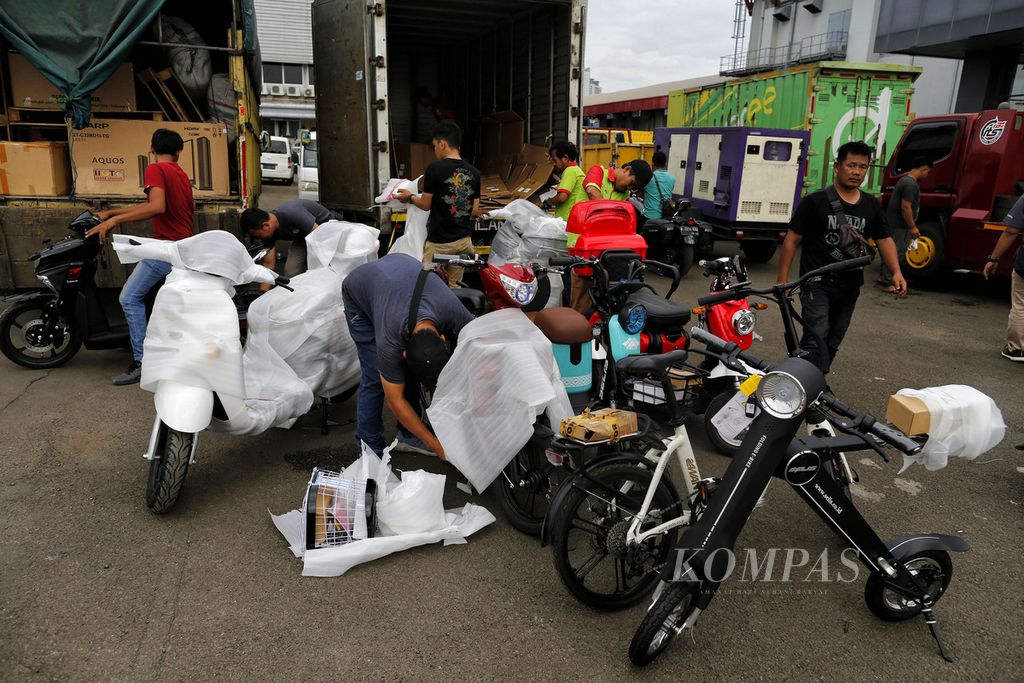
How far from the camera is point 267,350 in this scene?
3984 mm

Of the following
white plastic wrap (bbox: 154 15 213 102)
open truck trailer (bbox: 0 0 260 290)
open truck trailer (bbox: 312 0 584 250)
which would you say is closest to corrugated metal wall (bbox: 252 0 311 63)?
open truck trailer (bbox: 312 0 584 250)

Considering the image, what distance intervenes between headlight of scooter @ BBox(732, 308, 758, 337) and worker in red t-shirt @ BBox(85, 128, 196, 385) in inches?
156

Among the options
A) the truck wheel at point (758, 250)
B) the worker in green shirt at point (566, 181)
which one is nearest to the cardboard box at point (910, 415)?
the worker in green shirt at point (566, 181)

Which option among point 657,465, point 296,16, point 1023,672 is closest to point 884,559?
point 1023,672

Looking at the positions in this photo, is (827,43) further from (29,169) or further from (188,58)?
(29,169)

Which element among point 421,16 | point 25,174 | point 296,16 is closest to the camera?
point 25,174

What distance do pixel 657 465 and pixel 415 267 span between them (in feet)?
5.15

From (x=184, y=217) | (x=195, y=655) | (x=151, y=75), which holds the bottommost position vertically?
(x=195, y=655)

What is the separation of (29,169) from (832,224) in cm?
704

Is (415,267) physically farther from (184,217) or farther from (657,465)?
(184,217)

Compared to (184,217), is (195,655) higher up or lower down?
lower down

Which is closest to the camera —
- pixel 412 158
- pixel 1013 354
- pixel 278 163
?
pixel 1013 354

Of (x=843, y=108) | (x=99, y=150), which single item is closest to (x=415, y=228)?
(x=99, y=150)

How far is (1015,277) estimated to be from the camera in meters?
6.25
